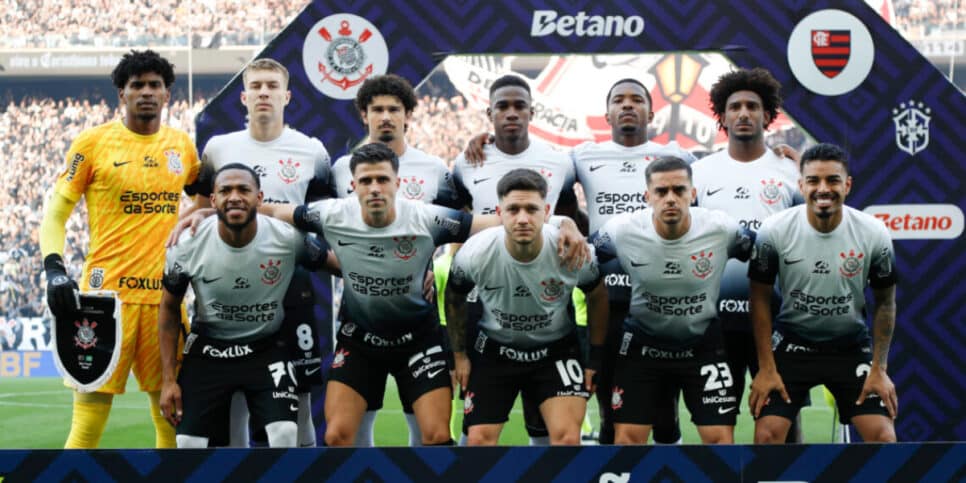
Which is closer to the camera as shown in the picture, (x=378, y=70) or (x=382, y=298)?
(x=382, y=298)

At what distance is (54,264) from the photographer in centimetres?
498

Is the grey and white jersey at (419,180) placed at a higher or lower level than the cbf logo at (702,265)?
higher

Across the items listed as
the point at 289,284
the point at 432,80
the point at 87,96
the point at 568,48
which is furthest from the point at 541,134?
the point at 289,284

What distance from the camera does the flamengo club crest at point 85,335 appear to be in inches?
194

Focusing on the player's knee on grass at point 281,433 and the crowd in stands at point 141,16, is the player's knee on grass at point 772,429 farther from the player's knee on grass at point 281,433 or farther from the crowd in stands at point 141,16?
the crowd in stands at point 141,16

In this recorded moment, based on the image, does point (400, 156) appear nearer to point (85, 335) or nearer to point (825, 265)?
point (85, 335)

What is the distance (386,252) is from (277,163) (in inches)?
39.1

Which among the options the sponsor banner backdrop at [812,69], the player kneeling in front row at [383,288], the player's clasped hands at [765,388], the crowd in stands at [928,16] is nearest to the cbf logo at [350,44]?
the sponsor banner backdrop at [812,69]

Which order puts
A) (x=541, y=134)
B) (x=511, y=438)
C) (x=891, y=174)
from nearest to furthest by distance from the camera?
(x=891, y=174)
(x=511, y=438)
(x=541, y=134)

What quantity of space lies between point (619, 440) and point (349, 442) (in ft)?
4.20

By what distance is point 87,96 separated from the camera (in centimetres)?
2331

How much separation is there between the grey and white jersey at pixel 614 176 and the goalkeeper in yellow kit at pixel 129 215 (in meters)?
2.21

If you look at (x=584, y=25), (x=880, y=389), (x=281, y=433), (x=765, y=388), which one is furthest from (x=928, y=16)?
(x=281, y=433)

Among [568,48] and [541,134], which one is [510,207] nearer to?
[568,48]
